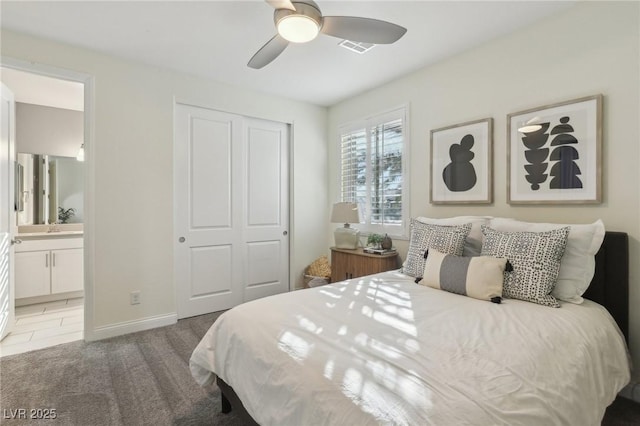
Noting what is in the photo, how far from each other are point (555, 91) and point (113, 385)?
3799mm

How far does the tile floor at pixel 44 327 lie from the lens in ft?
9.18

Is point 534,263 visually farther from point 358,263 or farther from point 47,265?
point 47,265

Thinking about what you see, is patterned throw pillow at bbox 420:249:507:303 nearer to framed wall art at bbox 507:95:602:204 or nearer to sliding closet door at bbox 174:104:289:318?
framed wall art at bbox 507:95:602:204

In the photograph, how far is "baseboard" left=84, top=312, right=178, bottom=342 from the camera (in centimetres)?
286

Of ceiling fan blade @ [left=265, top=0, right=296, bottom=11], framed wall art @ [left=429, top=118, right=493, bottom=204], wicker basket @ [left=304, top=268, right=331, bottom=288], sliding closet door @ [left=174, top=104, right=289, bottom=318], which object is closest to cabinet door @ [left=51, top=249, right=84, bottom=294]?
sliding closet door @ [left=174, top=104, right=289, bottom=318]

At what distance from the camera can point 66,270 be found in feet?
13.3

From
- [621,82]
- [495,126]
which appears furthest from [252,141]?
[621,82]

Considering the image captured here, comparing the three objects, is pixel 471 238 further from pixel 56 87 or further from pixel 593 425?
pixel 56 87

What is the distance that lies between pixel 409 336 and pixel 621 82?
2.20 metres

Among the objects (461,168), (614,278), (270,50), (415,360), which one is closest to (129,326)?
(270,50)

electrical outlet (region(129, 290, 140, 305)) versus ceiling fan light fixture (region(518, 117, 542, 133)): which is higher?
ceiling fan light fixture (region(518, 117, 542, 133))

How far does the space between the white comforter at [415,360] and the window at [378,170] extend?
1662 mm

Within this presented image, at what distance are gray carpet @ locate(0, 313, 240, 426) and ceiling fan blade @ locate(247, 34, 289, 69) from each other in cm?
231

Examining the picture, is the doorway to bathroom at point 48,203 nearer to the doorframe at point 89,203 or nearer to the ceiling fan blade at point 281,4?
the doorframe at point 89,203
